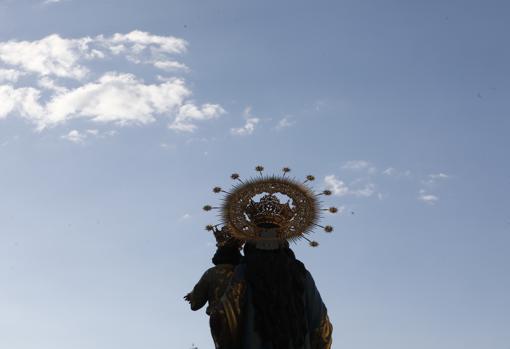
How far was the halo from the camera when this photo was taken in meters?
13.7

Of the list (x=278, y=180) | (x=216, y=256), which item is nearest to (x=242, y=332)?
(x=216, y=256)

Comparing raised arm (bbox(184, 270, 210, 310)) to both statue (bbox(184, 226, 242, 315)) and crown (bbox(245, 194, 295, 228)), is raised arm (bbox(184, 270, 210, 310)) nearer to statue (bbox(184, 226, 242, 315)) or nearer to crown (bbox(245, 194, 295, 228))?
statue (bbox(184, 226, 242, 315))

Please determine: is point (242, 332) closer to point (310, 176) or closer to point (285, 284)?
point (285, 284)

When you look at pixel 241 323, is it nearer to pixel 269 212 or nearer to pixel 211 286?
pixel 211 286

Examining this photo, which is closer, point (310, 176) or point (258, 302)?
point (258, 302)

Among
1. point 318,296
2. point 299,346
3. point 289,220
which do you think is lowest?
point 299,346

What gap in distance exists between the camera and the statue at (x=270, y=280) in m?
13.0

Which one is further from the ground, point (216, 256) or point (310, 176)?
point (310, 176)

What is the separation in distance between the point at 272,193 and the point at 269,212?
31cm

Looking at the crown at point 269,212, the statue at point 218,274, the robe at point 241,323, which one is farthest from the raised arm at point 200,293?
the crown at point 269,212

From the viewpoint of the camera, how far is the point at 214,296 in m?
13.4

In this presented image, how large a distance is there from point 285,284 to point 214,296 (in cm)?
102

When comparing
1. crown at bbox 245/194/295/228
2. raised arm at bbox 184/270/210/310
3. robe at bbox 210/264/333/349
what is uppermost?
crown at bbox 245/194/295/228

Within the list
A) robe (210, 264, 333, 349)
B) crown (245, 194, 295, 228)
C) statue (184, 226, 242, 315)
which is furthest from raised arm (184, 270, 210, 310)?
crown (245, 194, 295, 228)
